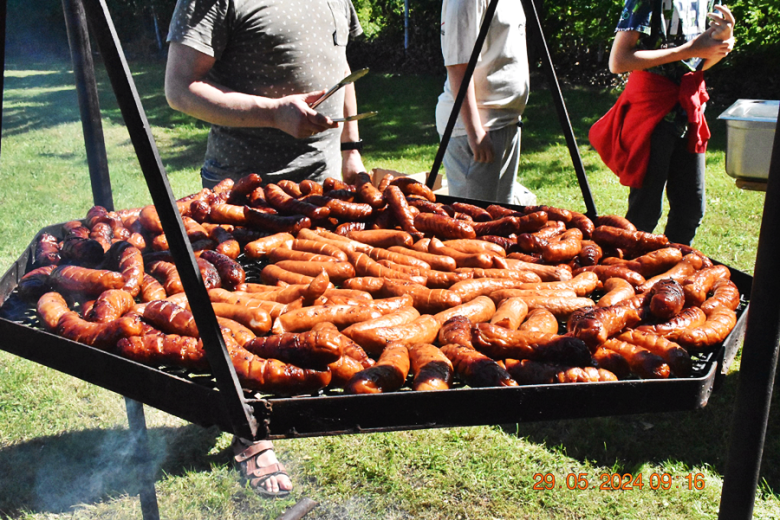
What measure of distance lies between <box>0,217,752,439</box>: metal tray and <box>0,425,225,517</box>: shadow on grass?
6.92ft

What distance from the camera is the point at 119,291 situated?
2047mm

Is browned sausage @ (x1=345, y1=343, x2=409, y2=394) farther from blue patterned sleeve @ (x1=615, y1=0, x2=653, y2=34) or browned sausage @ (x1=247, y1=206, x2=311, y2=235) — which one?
blue patterned sleeve @ (x1=615, y1=0, x2=653, y2=34)

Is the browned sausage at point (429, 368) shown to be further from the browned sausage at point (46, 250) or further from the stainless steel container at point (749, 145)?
the stainless steel container at point (749, 145)

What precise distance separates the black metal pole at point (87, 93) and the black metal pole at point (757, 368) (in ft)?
8.82

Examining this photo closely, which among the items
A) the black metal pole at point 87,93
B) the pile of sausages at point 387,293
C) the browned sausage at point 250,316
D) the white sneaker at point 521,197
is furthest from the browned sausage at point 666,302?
the white sneaker at point 521,197

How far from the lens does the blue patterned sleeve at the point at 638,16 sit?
3705 mm

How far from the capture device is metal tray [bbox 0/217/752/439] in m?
1.54

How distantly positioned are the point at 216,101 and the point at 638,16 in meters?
2.66

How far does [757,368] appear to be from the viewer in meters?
1.50

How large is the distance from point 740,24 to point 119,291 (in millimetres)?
12829

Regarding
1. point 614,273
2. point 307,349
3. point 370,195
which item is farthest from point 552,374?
point 370,195

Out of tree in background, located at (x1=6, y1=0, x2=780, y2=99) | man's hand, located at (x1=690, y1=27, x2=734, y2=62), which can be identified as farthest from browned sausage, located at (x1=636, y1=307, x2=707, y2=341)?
tree in background, located at (x1=6, y1=0, x2=780, y2=99)

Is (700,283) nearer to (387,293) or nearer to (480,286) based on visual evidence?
(480,286)

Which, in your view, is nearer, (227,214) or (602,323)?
(602,323)
